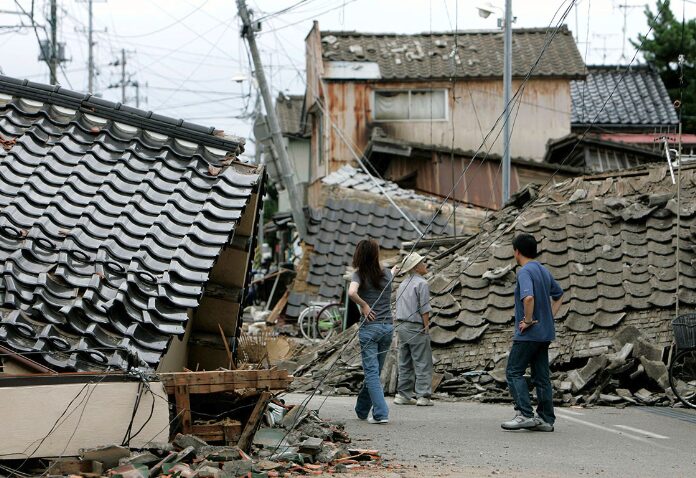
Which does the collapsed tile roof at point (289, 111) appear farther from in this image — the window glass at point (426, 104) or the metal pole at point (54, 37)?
the metal pole at point (54, 37)

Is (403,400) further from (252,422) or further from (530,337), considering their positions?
(252,422)

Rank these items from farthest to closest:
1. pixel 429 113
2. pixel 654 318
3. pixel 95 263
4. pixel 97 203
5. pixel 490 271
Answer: pixel 429 113
pixel 490 271
pixel 654 318
pixel 97 203
pixel 95 263

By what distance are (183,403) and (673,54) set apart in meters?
→ 35.5

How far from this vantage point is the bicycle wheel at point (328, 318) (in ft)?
78.0

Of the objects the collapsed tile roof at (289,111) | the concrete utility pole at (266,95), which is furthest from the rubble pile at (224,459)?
the collapsed tile roof at (289,111)

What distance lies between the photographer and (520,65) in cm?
3522

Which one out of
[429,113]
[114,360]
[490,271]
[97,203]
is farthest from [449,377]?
[429,113]

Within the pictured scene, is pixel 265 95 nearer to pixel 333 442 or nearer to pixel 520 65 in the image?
pixel 520 65

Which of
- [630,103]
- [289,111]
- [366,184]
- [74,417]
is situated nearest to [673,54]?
[630,103]

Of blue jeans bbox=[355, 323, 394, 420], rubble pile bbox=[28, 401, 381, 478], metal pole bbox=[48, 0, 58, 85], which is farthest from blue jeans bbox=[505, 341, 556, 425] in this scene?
metal pole bbox=[48, 0, 58, 85]

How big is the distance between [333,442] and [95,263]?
2.69 metres

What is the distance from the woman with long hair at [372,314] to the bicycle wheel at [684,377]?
3.51 m

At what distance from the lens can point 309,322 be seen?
2419 centimetres

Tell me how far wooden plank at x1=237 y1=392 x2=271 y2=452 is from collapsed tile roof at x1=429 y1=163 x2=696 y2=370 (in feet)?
23.1
